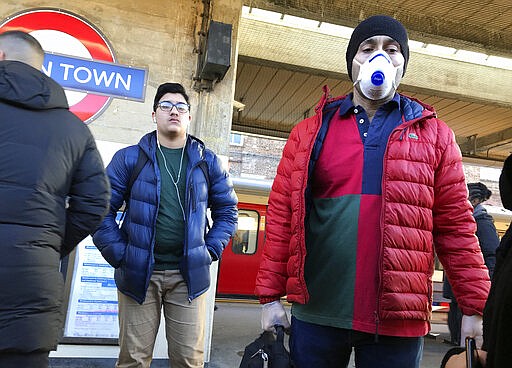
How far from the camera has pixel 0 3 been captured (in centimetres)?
388

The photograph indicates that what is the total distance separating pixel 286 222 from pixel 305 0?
374cm

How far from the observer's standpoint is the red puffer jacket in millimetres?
1568

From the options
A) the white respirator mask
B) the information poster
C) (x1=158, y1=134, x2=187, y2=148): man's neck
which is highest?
the white respirator mask

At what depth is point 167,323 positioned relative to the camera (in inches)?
105

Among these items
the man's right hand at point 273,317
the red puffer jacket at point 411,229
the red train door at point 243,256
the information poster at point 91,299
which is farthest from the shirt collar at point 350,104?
the red train door at point 243,256

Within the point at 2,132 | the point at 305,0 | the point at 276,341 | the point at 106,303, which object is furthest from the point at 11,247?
the point at 305,0

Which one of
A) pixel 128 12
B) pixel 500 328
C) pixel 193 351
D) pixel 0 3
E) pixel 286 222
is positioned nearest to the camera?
pixel 500 328

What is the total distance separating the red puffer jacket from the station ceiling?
11.5 ft

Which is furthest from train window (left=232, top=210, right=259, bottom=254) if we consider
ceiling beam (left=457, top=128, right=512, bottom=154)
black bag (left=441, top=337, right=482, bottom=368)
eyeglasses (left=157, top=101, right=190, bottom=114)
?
black bag (left=441, top=337, right=482, bottom=368)

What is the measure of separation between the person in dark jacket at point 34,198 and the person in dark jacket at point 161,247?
686 mm

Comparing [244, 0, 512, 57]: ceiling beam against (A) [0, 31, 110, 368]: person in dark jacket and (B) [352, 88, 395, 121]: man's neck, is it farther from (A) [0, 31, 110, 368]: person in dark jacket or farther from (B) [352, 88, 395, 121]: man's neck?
(A) [0, 31, 110, 368]: person in dark jacket

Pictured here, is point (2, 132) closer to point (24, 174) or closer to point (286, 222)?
point (24, 174)

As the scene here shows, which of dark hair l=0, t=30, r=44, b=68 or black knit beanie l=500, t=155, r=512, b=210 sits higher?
dark hair l=0, t=30, r=44, b=68

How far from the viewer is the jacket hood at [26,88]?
1.67m
